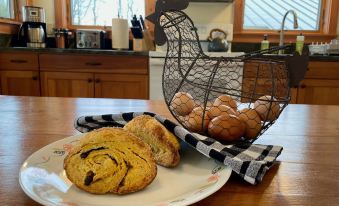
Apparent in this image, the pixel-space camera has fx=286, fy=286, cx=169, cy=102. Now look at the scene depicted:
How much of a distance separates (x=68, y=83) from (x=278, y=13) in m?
2.23

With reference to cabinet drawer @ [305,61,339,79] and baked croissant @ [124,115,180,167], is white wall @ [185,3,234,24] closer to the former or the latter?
cabinet drawer @ [305,61,339,79]

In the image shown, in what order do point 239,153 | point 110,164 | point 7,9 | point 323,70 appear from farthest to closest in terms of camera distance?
point 7,9, point 323,70, point 239,153, point 110,164

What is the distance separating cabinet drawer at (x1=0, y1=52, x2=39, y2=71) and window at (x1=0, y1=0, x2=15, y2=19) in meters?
0.57

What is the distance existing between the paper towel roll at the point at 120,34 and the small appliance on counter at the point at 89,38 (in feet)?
0.48

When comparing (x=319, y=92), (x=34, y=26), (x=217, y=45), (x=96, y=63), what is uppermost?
A: (x=34, y=26)

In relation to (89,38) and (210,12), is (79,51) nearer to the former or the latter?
(89,38)

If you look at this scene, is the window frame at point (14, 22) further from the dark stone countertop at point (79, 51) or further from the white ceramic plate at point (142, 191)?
the white ceramic plate at point (142, 191)

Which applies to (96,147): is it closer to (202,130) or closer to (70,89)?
(202,130)

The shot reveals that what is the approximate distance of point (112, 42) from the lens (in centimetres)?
276

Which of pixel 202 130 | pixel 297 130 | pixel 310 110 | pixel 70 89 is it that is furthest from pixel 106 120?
pixel 70 89

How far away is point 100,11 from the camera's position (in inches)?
122

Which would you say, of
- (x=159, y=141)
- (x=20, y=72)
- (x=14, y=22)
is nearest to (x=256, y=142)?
(x=159, y=141)

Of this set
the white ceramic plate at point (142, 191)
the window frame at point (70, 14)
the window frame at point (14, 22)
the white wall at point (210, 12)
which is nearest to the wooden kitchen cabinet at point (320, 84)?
the white wall at point (210, 12)

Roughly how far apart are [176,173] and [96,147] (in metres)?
0.14
